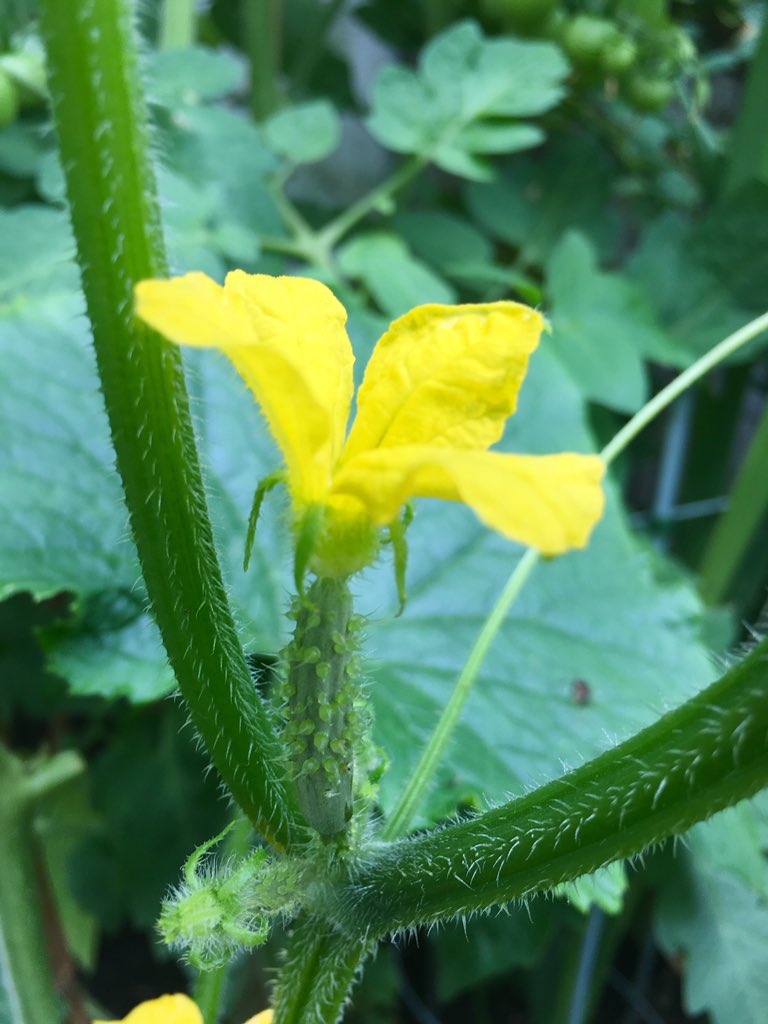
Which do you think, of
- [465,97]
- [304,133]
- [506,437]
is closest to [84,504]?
[506,437]

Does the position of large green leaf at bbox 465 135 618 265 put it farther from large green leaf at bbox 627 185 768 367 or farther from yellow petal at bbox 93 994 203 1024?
yellow petal at bbox 93 994 203 1024

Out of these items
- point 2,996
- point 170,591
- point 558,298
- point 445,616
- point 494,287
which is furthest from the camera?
point 494,287

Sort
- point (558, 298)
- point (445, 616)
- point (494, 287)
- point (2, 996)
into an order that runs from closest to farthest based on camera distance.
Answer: point (2, 996) → point (445, 616) → point (558, 298) → point (494, 287)

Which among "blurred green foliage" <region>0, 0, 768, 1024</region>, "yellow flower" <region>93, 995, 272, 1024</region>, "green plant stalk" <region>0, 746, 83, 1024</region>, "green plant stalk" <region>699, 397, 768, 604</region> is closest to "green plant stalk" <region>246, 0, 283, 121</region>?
"blurred green foliage" <region>0, 0, 768, 1024</region>

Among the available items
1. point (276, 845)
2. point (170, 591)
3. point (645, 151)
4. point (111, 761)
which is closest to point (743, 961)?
point (111, 761)

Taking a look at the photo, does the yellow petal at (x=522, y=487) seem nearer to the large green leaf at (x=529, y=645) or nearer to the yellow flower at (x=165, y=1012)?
the yellow flower at (x=165, y=1012)

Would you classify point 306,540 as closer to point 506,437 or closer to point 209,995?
point 209,995

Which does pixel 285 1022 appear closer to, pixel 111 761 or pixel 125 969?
pixel 111 761
